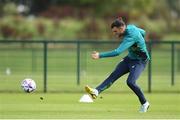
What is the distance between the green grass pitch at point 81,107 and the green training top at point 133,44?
1335 millimetres

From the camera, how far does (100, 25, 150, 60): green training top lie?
20755 millimetres

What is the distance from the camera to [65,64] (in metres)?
36.4

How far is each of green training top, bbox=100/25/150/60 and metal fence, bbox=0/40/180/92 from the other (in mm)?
7752

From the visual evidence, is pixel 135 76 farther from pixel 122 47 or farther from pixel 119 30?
pixel 119 30

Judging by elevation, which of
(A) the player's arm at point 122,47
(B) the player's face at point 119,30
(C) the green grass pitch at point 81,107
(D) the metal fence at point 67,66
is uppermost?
(B) the player's face at point 119,30

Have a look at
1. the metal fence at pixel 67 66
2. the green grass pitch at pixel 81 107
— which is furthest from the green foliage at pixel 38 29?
the green grass pitch at pixel 81 107

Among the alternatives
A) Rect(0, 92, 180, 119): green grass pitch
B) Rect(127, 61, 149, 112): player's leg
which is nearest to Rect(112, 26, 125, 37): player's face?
Rect(127, 61, 149, 112): player's leg

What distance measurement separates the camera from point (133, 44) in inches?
834

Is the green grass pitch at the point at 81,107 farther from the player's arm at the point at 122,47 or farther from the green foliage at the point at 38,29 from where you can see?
the green foliage at the point at 38,29

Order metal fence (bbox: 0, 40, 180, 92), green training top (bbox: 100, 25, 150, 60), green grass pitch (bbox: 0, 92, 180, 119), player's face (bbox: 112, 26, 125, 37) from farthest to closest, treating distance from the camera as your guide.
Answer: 1. metal fence (bbox: 0, 40, 180, 92)
2. player's face (bbox: 112, 26, 125, 37)
3. green training top (bbox: 100, 25, 150, 60)
4. green grass pitch (bbox: 0, 92, 180, 119)

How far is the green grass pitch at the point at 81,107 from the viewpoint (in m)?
20.5

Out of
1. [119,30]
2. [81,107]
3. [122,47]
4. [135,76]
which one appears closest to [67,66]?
[81,107]

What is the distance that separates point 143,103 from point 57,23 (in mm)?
48599

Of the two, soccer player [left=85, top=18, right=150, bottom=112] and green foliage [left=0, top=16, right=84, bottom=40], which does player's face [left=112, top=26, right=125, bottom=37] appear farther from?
green foliage [left=0, top=16, right=84, bottom=40]
